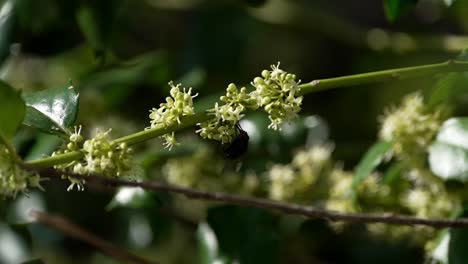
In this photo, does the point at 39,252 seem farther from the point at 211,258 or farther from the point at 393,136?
the point at 393,136

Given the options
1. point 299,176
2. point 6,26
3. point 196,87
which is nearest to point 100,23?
point 6,26

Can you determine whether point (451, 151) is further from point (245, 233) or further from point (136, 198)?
point (136, 198)

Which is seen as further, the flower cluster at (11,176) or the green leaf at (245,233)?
the green leaf at (245,233)

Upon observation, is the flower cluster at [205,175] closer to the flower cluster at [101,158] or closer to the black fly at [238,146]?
the black fly at [238,146]

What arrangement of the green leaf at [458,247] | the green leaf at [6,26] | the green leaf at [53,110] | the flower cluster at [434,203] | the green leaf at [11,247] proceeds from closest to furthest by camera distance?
the green leaf at [53,110], the green leaf at [458,247], the flower cluster at [434,203], the green leaf at [6,26], the green leaf at [11,247]

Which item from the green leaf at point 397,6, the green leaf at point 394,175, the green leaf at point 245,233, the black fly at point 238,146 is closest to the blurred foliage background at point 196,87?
the green leaf at point 245,233

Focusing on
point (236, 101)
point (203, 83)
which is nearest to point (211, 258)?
point (236, 101)
